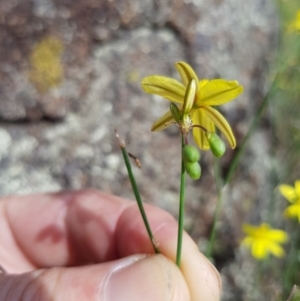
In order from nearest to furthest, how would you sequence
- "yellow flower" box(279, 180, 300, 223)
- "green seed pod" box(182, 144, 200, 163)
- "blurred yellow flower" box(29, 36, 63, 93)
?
"green seed pod" box(182, 144, 200, 163) → "blurred yellow flower" box(29, 36, 63, 93) → "yellow flower" box(279, 180, 300, 223)

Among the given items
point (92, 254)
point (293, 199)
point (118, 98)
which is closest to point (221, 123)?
point (92, 254)

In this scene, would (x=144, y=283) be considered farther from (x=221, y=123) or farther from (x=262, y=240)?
(x=262, y=240)

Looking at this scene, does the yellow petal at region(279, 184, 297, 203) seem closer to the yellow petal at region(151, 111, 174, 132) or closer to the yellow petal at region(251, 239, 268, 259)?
the yellow petal at region(251, 239, 268, 259)

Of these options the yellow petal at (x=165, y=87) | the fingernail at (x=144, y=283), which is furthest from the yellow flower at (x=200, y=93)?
the fingernail at (x=144, y=283)

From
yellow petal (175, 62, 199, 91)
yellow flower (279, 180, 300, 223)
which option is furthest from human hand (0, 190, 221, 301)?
yellow flower (279, 180, 300, 223)

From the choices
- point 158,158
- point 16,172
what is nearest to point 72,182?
point 16,172

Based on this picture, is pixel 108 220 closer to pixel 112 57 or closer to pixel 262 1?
pixel 112 57
